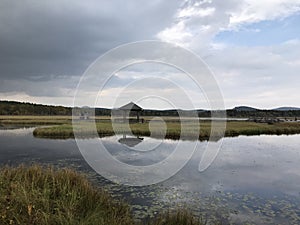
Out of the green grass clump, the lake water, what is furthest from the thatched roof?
the green grass clump

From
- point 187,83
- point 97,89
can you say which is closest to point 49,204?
point 97,89

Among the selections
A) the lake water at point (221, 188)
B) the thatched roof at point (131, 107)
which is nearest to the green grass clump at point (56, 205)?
the lake water at point (221, 188)

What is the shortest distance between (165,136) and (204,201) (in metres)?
20.5

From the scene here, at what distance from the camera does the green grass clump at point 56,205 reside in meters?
5.19

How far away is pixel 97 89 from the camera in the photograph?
1414 cm

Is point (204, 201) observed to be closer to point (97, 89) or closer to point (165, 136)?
point (97, 89)

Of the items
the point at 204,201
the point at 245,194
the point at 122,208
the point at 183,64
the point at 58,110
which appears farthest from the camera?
the point at 58,110

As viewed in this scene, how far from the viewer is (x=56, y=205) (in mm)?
6055

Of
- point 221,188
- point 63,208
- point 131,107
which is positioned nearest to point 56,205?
point 63,208

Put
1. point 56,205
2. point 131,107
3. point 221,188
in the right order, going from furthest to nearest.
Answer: point 131,107
point 221,188
point 56,205

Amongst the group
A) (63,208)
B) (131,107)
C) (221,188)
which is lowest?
(221,188)

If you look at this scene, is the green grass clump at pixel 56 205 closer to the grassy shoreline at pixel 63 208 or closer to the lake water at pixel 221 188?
the grassy shoreline at pixel 63 208

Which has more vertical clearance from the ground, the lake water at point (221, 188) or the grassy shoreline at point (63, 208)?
the grassy shoreline at point (63, 208)

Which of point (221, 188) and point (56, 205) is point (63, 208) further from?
point (221, 188)
